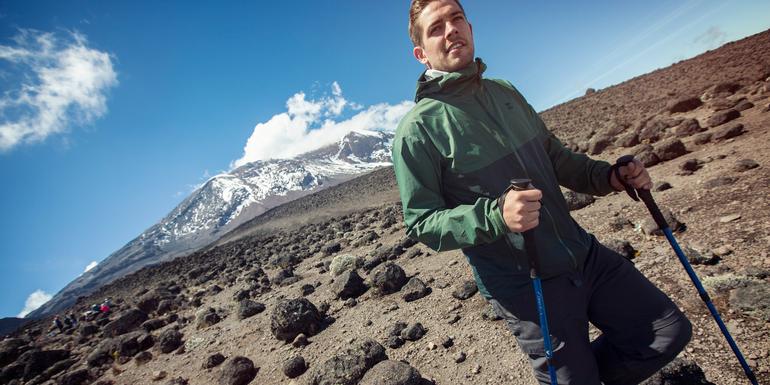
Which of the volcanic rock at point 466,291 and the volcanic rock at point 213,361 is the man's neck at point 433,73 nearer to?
the volcanic rock at point 466,291

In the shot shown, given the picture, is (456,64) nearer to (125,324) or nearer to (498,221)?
(498,221)

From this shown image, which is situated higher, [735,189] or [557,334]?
[557,334]

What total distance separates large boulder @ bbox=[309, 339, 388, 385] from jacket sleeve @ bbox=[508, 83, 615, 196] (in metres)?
3.15

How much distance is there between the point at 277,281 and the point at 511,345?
381 inches

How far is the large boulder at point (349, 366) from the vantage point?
3.96m

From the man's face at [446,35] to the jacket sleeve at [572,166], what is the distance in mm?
504

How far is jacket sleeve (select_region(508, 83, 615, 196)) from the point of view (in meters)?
2.14

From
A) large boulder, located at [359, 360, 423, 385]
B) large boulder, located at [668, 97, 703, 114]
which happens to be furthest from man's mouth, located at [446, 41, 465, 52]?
large boulder, located at [668, 97, 703, 114]

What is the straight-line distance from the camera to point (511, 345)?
13.0ft

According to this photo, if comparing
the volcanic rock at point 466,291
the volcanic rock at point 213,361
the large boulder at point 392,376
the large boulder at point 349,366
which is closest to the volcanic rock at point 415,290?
the volcanic rock at point 466,291

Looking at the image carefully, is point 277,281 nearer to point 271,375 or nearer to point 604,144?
point 271,375

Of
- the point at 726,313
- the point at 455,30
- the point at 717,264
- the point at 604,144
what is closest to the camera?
the point at 455,30

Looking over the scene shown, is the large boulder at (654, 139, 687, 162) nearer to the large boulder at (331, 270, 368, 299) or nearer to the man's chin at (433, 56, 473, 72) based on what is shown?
the large boulder at (331, 270, 368, 299)

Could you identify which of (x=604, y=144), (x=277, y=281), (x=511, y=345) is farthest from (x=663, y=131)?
(x=277, y=281)
